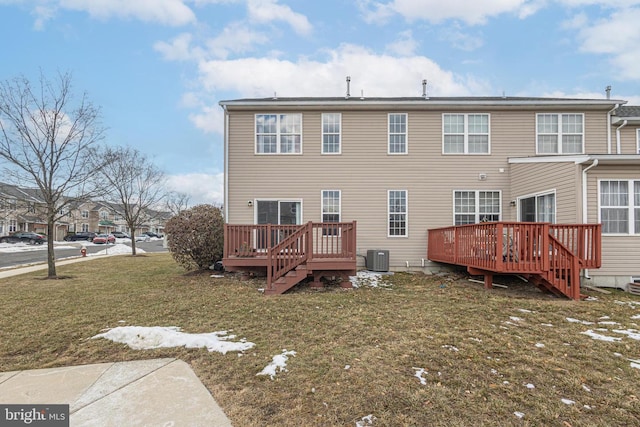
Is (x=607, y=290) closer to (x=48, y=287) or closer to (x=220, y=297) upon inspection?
(x=220, y=297)

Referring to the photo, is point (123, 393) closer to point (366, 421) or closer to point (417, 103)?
point (366, 421)

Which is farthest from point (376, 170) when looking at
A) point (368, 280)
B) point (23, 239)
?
point (23, 239)

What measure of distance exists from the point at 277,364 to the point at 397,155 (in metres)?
8.93

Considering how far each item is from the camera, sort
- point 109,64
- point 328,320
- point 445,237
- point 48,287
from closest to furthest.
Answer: point 328,320
point 48,287
point 445,237
point 109,64

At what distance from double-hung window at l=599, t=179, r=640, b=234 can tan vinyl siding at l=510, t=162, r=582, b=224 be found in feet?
2.32

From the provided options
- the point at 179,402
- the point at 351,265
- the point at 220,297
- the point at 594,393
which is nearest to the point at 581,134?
the point at 351,265

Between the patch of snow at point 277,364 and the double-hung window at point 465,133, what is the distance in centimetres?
937

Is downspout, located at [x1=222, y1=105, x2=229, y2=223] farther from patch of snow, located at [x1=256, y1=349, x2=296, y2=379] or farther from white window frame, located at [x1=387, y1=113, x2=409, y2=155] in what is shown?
patch of snow, located at [x1=256, y1=349, x2=296, y2=379]

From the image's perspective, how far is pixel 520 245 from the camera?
22.8 ft

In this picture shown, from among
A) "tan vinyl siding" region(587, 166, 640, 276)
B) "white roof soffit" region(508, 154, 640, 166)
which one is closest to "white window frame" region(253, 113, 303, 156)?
"white roof soffit" region(508, 154, 640, 166)

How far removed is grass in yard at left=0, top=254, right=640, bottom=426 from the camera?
2697 mm

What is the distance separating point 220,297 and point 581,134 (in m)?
12.6

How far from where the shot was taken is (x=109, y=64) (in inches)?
477

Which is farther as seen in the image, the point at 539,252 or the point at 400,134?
the point at 400,134
